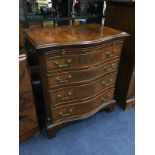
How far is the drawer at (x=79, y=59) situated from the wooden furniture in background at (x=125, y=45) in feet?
0.90

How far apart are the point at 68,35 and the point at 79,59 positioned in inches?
8.9

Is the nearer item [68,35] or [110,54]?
[68,35]

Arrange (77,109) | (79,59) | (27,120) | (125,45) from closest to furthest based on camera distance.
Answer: (79,59) < (27,120) < (77,109) < (125,45)

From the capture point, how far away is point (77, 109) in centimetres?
157

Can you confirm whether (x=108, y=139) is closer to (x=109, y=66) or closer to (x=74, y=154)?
(x=74, y=154)

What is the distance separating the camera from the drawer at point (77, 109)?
1.49 meters

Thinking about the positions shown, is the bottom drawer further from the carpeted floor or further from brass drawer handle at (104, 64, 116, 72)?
brass drawer handle at (104, 64, 116, 72)

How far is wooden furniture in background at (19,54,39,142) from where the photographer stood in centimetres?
122

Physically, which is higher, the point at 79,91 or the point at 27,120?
the point at 79,91

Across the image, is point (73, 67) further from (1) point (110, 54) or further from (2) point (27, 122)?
(2) point (27, 122)

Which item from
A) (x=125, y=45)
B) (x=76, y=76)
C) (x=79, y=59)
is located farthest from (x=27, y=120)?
(x=125, y=45)

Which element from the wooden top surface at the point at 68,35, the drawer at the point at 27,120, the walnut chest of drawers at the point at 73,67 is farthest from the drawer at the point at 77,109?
the wooden top surface at the point at 68,35
